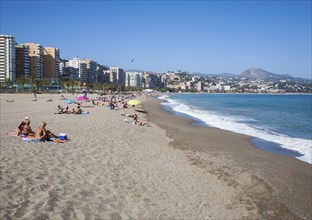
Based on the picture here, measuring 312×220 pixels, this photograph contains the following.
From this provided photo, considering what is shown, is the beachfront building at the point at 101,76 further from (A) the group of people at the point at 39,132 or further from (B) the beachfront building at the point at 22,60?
(A) the group of people at the point at 39,132

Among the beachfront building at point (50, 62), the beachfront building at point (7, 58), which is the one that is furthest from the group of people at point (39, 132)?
the beachfront building at point (50, 62)

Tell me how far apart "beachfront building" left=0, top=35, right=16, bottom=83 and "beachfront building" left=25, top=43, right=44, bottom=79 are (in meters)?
9.76

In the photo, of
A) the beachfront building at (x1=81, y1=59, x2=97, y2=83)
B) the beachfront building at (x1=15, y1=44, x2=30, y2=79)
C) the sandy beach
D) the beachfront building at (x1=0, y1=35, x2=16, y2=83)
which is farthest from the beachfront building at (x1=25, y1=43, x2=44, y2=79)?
the sandy beach

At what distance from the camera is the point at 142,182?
7578 millimetres

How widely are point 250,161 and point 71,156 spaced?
6.48m

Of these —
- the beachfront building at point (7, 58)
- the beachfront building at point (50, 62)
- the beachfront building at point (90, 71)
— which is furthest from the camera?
the beachfront building at point (90, 71)

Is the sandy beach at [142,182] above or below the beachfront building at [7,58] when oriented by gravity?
below

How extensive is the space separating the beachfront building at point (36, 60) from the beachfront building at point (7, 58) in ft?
32.0

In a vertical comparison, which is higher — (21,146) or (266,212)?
(21,146)

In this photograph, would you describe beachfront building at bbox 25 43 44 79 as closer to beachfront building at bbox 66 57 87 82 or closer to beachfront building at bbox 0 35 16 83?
beachfront building at bbox 0 35 16 83

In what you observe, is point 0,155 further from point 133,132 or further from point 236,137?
point 236,137

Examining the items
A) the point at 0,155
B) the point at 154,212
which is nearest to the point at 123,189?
the point at 154,212

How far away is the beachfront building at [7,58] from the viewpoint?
10681 cm

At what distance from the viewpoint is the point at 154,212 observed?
590 centimetres
